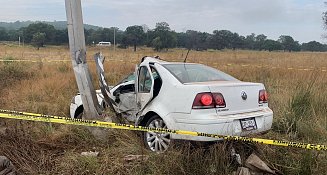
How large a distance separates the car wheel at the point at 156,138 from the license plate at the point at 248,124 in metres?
0.94

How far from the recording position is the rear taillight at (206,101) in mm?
4555

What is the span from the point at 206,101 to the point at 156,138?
2.95 ft

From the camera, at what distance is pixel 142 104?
5422 millimetres

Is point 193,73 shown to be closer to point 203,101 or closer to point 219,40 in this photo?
point 203,101

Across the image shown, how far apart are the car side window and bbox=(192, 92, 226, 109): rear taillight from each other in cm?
111

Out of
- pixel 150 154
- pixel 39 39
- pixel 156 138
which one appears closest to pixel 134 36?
pixel 39 39

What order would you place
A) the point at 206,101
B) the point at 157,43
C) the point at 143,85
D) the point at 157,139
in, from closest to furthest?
the point at 206,101 → the point at 157,139 → the point at 143,85 → the point at 157,43

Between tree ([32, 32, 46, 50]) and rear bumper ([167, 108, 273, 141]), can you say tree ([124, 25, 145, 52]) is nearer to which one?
tree ([32, 32, 46, 50])

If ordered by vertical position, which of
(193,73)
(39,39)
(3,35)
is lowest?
(193,73)

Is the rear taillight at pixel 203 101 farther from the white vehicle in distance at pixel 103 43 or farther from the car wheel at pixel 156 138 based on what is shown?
the white vehicle in distance at pixel 103 43

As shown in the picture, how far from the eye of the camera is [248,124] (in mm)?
4730

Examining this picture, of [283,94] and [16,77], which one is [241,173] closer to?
[283,94]

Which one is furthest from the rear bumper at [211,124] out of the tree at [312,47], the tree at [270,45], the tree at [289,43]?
the tree at [312,47]

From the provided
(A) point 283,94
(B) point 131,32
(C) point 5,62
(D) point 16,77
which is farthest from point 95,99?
(B) point 131,32
